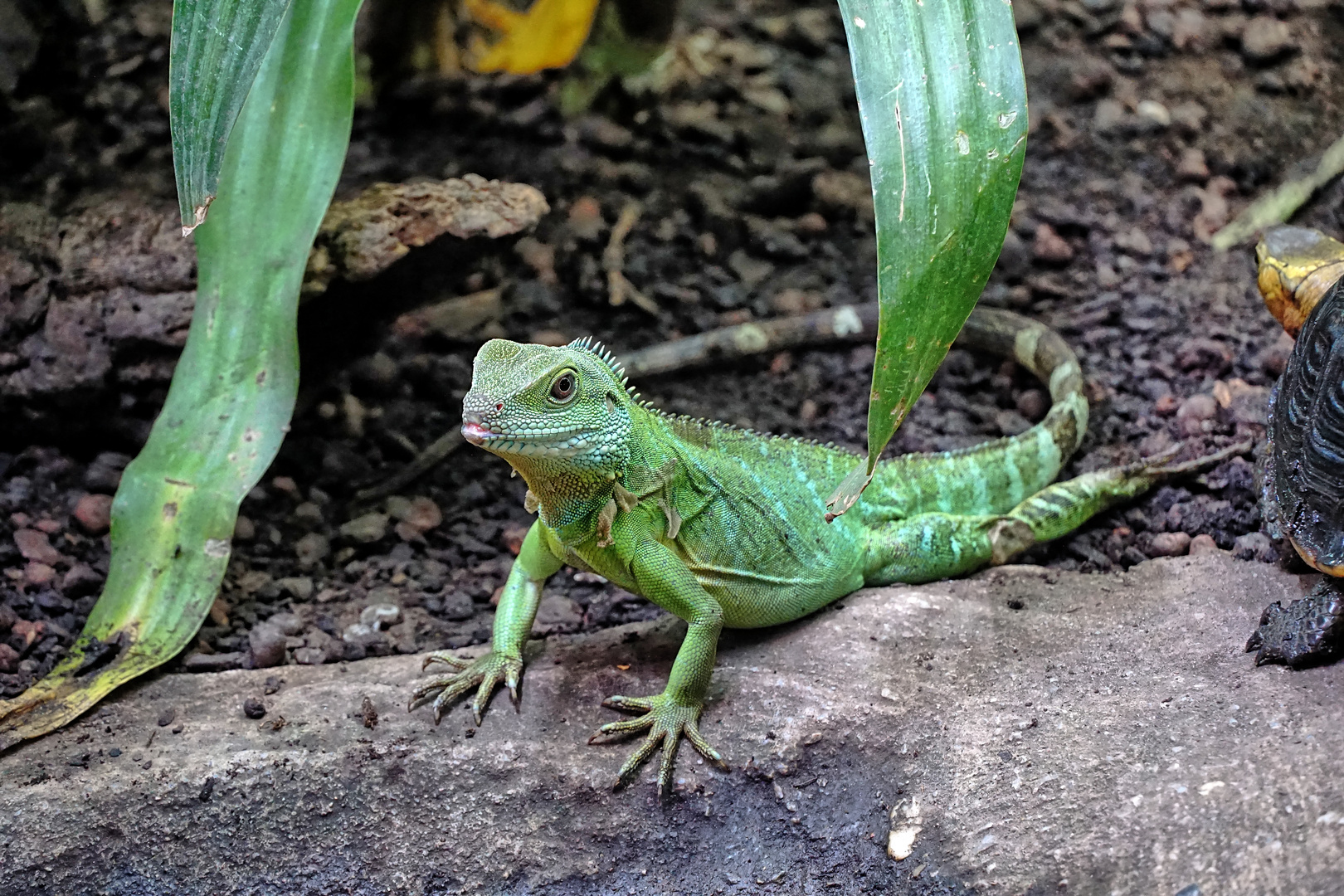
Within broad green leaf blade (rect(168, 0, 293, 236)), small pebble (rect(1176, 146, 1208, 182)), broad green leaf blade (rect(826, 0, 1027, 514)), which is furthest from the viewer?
small pebble (rect(1176, 146, 1208, 182))

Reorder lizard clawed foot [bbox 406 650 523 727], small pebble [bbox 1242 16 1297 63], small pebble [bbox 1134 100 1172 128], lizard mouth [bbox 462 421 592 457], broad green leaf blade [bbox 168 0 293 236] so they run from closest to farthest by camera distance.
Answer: broad green leaf blade [bbox 168 0 293 236], lizard mouth [bbox 462 421 592 457], lizard clawed foot [bbox 406 650 523 727], small pebble [bbox 1134 100 1172 128], small pebble [bbox 1242 16 1297 63]

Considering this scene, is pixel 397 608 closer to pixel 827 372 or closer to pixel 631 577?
pixel 631 577

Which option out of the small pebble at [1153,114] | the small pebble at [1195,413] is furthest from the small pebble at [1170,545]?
the small pebble at [1153,114]

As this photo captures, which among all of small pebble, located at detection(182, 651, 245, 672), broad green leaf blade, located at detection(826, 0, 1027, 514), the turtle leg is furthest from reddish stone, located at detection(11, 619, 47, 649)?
the turtle leg

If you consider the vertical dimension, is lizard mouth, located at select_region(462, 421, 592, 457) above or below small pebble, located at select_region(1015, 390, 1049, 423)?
above

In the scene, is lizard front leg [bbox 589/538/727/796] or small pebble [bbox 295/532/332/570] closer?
Answer: lizard front leg [bbox 589/538/727/796]

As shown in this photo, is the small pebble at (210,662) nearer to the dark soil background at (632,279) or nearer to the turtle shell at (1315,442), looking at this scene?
the dark soil background at (632,279)

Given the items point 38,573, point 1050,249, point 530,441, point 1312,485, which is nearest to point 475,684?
point 530,441

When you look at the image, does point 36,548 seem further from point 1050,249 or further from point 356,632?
point 1050,249

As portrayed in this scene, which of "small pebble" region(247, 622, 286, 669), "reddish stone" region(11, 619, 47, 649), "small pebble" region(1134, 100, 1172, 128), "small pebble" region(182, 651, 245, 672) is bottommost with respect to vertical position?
"small pebble" region(1134, 100, 1172, 128)

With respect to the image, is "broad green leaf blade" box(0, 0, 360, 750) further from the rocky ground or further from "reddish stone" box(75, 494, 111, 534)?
"reddish stone" box(75, 494, 111, 534)
